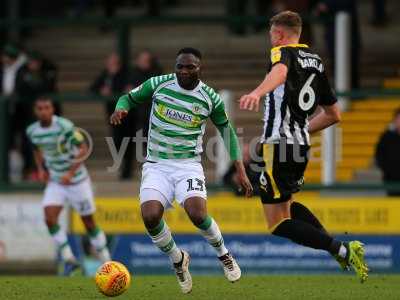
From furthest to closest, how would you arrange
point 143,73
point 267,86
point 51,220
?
Result: point 143,73 < point 51,220 < point 267,86

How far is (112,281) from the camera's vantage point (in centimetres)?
1141

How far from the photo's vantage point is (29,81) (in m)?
19.5

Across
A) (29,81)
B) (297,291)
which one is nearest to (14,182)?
(29,81)

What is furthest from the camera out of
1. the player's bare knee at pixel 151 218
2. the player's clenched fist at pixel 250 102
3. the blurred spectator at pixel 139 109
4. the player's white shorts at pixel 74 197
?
the blurred spectator at pixel 139 109

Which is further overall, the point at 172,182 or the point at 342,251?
the point at 172,182

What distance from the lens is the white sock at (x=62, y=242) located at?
1695 cm

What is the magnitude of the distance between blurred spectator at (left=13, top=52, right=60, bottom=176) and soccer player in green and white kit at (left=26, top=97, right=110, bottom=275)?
2273 mm

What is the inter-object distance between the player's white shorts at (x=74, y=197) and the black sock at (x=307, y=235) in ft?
18.6

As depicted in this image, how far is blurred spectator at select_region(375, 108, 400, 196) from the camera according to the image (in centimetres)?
1781

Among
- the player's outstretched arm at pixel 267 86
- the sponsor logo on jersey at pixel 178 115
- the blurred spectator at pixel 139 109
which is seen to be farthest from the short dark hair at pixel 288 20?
the blurred spectator at pixel 139 109

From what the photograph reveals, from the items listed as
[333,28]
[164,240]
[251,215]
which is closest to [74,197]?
[251,215]

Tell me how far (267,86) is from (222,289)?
240cm

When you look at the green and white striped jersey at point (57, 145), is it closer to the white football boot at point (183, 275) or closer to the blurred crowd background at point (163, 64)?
the blurred crowd background at point (163, 64)

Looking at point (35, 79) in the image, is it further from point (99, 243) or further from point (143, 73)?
point (99, 243)
